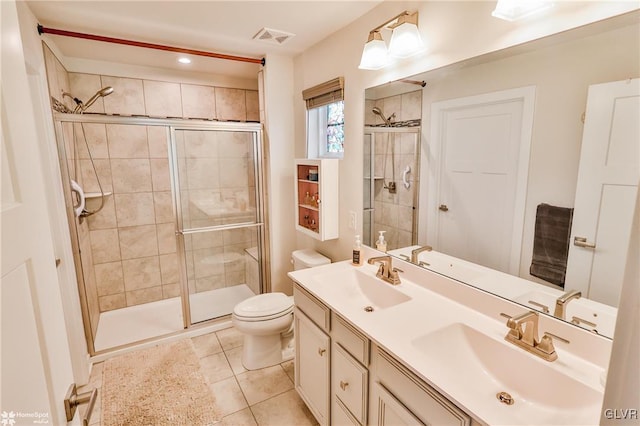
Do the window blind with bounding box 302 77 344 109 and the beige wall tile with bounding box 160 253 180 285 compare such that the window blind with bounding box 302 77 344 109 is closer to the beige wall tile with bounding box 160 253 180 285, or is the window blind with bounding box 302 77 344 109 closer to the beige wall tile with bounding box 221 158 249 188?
the beige wall tile with bounding box 221 158 249 188

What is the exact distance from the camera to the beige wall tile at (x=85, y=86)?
2.75 m

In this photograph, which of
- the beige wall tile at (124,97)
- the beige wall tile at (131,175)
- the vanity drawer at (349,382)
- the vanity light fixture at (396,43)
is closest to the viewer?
the vanity drawer at (349,382)

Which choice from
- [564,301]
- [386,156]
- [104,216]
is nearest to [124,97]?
[104,216]

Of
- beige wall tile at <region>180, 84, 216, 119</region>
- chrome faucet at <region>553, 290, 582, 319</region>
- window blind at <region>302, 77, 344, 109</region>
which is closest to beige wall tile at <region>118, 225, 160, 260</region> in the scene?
beige wall tile at <region>180, 84, 216, 119</region>

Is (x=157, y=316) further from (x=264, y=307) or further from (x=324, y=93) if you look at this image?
(x=324, y=93)

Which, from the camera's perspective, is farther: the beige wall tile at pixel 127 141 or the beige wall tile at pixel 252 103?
the beige wall tile at pixel 252 103

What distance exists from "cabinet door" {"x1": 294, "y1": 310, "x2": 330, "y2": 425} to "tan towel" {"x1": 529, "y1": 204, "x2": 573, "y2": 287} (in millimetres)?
1006

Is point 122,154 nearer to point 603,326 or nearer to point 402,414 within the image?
point 402,414

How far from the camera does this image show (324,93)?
2.39 meters

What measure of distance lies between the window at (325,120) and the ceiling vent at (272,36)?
0.40 meters

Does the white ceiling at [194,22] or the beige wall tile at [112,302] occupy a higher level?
the white ceiling at [194,22]

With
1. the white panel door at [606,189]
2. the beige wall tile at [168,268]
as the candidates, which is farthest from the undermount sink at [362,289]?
the beige wall tile at [168,268]

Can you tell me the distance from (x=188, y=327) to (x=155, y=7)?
8.08 ft

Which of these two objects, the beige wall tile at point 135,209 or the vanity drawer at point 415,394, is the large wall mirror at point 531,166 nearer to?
the vanity drawer at point 415,394
